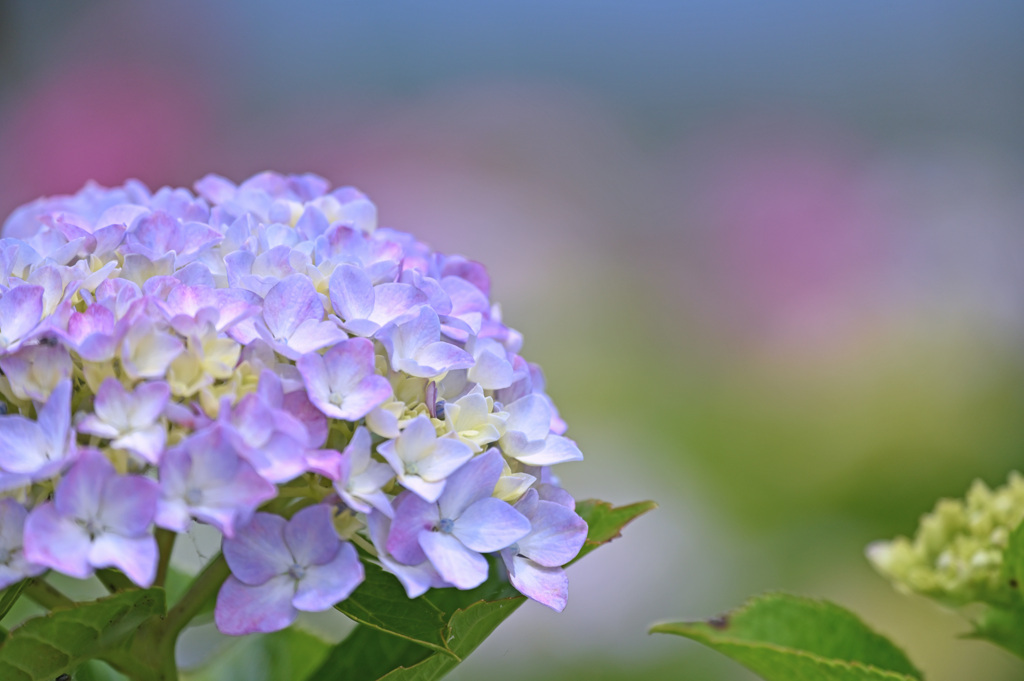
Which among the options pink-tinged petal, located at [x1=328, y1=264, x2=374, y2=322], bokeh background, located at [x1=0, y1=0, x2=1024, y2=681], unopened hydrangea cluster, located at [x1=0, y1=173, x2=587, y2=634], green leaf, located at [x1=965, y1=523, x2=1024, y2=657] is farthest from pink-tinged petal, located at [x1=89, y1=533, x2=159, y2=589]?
bokeh background, located at [x1=0, y1=0, x2=1024, y2=681]

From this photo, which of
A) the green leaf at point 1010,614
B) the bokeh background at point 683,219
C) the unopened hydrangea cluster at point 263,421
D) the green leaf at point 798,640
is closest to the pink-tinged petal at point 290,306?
the unopened hydrangea cluster at point 263,421

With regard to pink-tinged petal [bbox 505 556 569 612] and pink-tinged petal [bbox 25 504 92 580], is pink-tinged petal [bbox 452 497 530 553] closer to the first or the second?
pink-tinged petal [bbox 505 556 569 612]

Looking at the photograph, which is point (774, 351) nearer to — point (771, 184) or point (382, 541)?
point (771, 184)

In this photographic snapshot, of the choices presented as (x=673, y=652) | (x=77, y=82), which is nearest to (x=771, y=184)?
(x=673, y=652)

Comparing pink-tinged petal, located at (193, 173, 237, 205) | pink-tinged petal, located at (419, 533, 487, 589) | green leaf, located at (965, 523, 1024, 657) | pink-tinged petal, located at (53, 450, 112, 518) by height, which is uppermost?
green leaf, located at (965, 523, 1024, 657)

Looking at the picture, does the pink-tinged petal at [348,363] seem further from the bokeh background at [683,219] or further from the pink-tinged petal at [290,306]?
the bokeh background at [683,219]

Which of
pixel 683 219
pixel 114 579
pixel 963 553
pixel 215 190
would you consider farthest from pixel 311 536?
pixel 683 219
